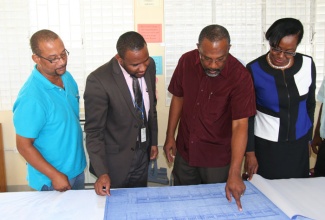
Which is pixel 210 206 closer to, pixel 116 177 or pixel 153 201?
pixel 153 201

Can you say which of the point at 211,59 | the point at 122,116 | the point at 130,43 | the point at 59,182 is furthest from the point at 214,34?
the point at 59,182

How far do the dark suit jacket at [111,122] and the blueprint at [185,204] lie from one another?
0.71ft

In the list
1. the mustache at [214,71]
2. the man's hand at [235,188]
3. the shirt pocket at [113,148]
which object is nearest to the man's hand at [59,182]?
the shirt pocket at [113,148]

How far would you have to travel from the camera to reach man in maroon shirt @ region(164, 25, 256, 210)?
56.5 inches

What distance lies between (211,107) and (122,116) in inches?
18.8

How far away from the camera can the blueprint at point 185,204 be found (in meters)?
1.20

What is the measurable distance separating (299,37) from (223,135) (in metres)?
0.66

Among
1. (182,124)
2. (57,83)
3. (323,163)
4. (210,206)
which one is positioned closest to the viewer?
(210,206)

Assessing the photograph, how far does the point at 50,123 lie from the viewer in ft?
4.89

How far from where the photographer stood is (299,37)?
159 centimetres

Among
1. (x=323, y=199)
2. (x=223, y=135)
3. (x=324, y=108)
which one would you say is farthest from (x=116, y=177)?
(x=324, y=108)

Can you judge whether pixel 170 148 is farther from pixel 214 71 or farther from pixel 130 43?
pixel 130 43

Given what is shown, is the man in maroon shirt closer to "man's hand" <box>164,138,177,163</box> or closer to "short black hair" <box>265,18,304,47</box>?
"man's hand" <box>164,138,177,163</box>

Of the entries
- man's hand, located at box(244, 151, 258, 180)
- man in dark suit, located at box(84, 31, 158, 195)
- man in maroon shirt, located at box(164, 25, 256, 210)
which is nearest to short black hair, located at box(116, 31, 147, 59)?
man in dark suit, located at box(84, 31, 158, 195)
